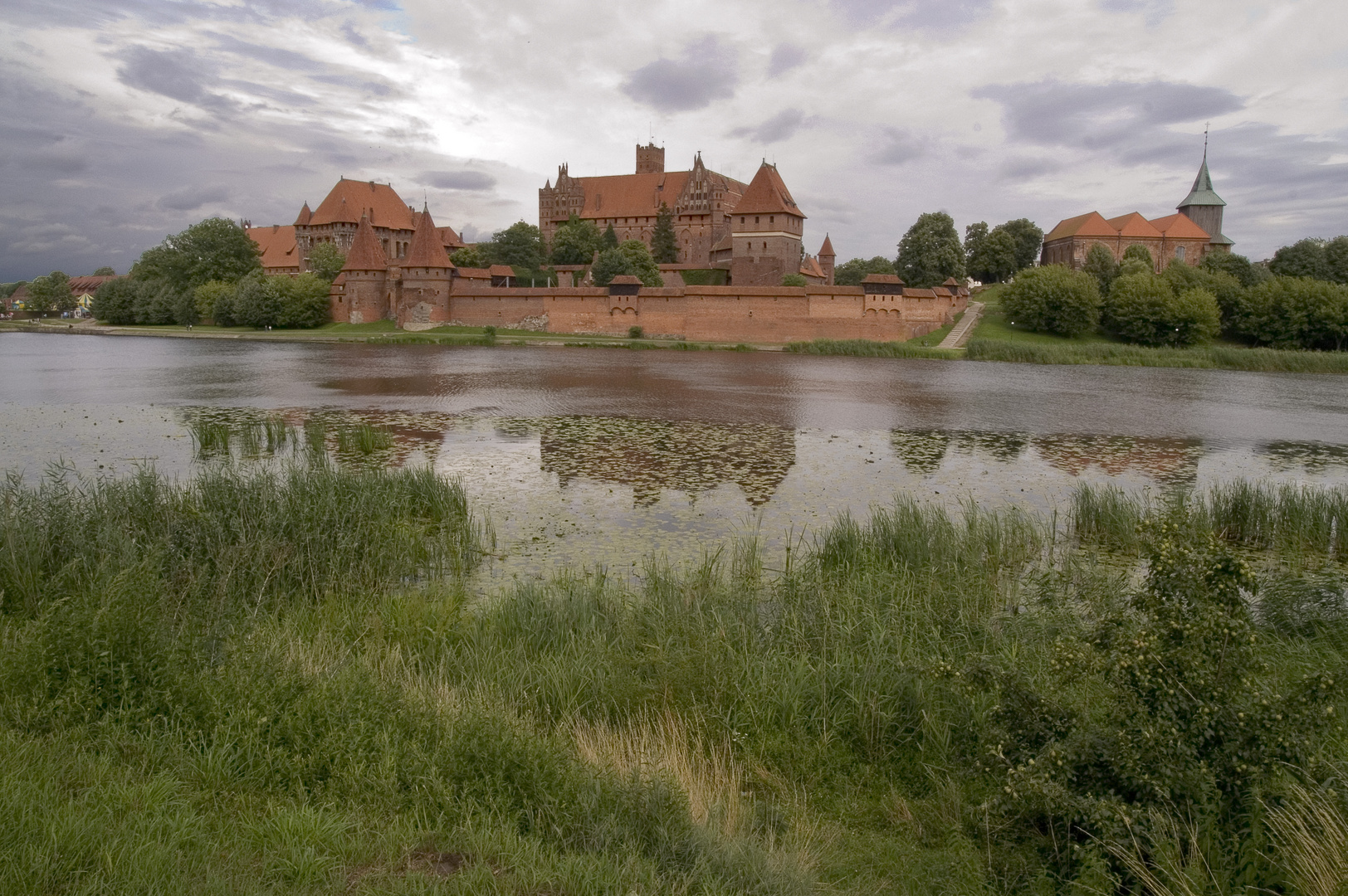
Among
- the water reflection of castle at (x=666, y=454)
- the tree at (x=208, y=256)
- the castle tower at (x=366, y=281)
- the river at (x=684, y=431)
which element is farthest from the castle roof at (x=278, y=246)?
the water reflection of castle at (x=666, y=454)

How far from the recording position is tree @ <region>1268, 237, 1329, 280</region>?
43.3 meters

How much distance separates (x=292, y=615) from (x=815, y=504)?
4.72m

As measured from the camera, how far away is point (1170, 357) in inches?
1198

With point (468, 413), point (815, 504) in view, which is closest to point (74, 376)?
point (468, 413)

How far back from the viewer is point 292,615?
15.1 ft

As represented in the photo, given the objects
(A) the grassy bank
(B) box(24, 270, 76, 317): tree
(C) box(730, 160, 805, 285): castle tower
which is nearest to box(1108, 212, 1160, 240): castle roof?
(C) box(730, 160, 805, 285): castle tower

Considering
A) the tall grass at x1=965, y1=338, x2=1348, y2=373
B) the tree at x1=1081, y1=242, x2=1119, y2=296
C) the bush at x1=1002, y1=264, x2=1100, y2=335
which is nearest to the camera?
the tall grass at x1=965, y1=338, x2=1348, y2=373

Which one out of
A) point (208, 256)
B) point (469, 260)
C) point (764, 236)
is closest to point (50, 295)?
point (208, 256)

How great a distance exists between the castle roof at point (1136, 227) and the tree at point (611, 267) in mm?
29736

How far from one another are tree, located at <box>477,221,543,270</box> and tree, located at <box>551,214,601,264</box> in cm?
134

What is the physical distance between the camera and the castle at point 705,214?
142ft

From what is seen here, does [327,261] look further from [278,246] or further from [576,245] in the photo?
[278,246]

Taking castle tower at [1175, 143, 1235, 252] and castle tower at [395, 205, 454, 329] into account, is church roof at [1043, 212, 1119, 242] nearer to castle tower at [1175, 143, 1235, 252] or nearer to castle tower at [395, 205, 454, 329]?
castle tower at [1175, 143, 1235, 252]

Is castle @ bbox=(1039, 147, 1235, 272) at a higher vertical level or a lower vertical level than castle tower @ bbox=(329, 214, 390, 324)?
higher
